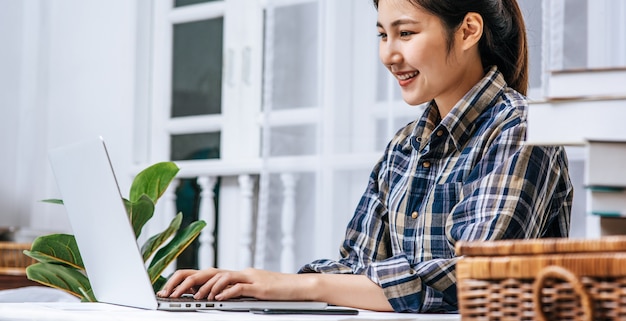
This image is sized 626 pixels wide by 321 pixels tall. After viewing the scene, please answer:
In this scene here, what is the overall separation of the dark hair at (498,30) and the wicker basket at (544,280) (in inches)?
26.5

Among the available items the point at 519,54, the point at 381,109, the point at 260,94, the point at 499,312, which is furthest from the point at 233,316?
the point at 260,94

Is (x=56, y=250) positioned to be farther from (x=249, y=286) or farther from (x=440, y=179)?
(x=440, y=179)

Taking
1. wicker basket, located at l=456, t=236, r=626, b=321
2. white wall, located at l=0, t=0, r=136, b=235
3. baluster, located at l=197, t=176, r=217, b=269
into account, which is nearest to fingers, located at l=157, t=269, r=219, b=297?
wicker basket, located at l=456, t=236, r=626, b=321

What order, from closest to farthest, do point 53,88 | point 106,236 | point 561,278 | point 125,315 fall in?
point 561,278
point 125,315
point 106,236
point 53,88

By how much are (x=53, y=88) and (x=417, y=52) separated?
2.20m

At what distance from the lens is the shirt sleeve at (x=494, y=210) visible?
1.13 meters

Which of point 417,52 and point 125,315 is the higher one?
point 417,52

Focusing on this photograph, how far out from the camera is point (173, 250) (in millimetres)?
1628

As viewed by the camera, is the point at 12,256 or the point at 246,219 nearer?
the point at 12,256

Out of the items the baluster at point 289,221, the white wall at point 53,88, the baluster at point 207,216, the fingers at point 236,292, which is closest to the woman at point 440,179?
the fingers at point 236,292

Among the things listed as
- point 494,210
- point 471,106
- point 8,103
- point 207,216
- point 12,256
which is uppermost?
point 8,103

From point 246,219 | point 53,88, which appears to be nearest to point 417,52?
point 246,219

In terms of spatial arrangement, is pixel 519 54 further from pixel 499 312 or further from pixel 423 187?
pixel 499 312

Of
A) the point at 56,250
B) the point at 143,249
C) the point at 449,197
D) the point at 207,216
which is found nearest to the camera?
the point at 449,197
